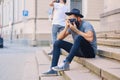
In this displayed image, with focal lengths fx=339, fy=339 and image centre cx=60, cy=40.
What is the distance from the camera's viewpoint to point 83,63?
659 centimetres

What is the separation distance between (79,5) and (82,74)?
21778 millimetres

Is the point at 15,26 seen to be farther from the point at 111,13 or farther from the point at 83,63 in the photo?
the point at 83,63

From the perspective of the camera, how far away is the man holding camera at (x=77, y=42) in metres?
6.18

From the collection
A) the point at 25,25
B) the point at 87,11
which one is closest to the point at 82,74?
the point at 87,11

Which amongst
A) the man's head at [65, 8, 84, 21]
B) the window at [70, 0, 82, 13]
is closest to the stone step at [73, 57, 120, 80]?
the man's head at [65, 8, 84, 21]

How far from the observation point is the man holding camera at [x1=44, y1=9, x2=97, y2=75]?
6176 millimetres

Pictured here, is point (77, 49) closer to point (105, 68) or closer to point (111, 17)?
point (105, 68)

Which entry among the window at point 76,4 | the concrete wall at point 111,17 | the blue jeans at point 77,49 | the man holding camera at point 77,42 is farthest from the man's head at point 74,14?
the window at point 76,4

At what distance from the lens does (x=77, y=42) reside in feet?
20.0

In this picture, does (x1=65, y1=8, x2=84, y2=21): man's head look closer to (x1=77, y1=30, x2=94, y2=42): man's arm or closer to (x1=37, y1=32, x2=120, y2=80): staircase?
(x1=77, y1=30, x2=94, y2=42): man's arm

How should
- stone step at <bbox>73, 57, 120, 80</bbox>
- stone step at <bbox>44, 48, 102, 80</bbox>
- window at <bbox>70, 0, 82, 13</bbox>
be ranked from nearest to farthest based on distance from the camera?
1. stone step at <bbox>73, 57, 120, 80</bbox>
2. stone step at <bbox>44, 48, 102, 80</bbox>
3. window at <bbox>70, 0, 82, 13</bbox>

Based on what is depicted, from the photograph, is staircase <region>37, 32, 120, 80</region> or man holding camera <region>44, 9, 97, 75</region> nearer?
staircase <region>37, 32, 120, 80</region>

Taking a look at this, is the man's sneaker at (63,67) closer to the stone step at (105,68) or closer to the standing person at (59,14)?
the stone step at (105,68)

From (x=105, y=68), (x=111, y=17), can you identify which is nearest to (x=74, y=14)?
(x=105, y=68)
